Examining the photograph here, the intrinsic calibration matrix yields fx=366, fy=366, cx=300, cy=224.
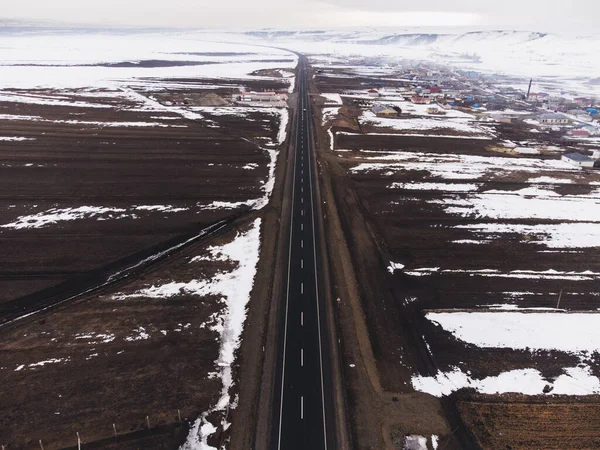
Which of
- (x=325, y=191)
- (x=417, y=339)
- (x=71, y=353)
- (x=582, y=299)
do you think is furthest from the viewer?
(x=325, y=191)

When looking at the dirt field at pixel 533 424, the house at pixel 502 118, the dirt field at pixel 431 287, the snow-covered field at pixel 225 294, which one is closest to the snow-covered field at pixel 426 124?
the house at pixel 502 118

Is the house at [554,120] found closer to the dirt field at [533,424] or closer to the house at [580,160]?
the house at [580,160]

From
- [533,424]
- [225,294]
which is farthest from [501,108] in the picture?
[533,424]

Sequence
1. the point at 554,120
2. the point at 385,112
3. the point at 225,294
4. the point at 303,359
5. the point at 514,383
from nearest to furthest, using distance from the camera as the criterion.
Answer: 1. the point at 514,383
2. the point at 303,359
3. the point at 225,294
4. the point at 554,120
5. the point at 385,112

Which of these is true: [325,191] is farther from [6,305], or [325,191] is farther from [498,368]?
[6,305]

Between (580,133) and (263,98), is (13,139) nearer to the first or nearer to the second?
(263,98)

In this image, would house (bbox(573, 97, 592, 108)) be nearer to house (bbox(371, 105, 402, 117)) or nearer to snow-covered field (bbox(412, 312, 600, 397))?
house (bbox(371, 105, 402, 117))

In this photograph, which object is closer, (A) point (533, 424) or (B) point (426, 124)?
(A) point (533, 424)

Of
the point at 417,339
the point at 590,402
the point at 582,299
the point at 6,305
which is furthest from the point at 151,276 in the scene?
the point at 582,299
